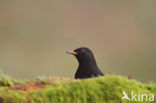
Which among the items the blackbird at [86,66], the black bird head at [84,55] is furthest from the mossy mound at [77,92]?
the black bird head at [84,55]

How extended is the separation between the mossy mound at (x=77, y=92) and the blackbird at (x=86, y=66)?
204 cm

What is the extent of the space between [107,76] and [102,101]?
14.8 inches

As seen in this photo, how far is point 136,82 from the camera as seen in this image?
443 centimetres

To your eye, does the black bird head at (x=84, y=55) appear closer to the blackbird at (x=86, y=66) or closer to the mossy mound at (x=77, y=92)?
the blackbird at (x=86, y=66)

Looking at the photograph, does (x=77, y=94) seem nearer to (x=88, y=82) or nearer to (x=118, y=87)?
(x=88, y=82)

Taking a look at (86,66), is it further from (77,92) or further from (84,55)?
(77,92)

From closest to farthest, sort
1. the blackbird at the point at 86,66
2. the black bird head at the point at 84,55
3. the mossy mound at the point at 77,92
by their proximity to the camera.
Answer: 1. the mossy mound at the point at 77,92
2. the blackbird at the point at 86,66
3. the black bird head at the point at 84,55

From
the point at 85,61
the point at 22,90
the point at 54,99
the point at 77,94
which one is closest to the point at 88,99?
the point at 77,94

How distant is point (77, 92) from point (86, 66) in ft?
9.30

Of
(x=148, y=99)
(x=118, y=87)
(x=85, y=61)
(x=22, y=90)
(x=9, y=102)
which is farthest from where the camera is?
(x=85, y=61)

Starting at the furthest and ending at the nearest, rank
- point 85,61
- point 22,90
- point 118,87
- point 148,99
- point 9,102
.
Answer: point 85,61 → point 148,99 → point 118,87 → point 22,90 → point 9,102

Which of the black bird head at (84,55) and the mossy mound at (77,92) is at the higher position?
the black bird head at (84,55)

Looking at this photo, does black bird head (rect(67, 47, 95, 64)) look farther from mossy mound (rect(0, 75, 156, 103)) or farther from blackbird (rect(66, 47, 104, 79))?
mossy mound (rect(0, 75, 156, 103))

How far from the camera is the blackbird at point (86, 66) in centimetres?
626
